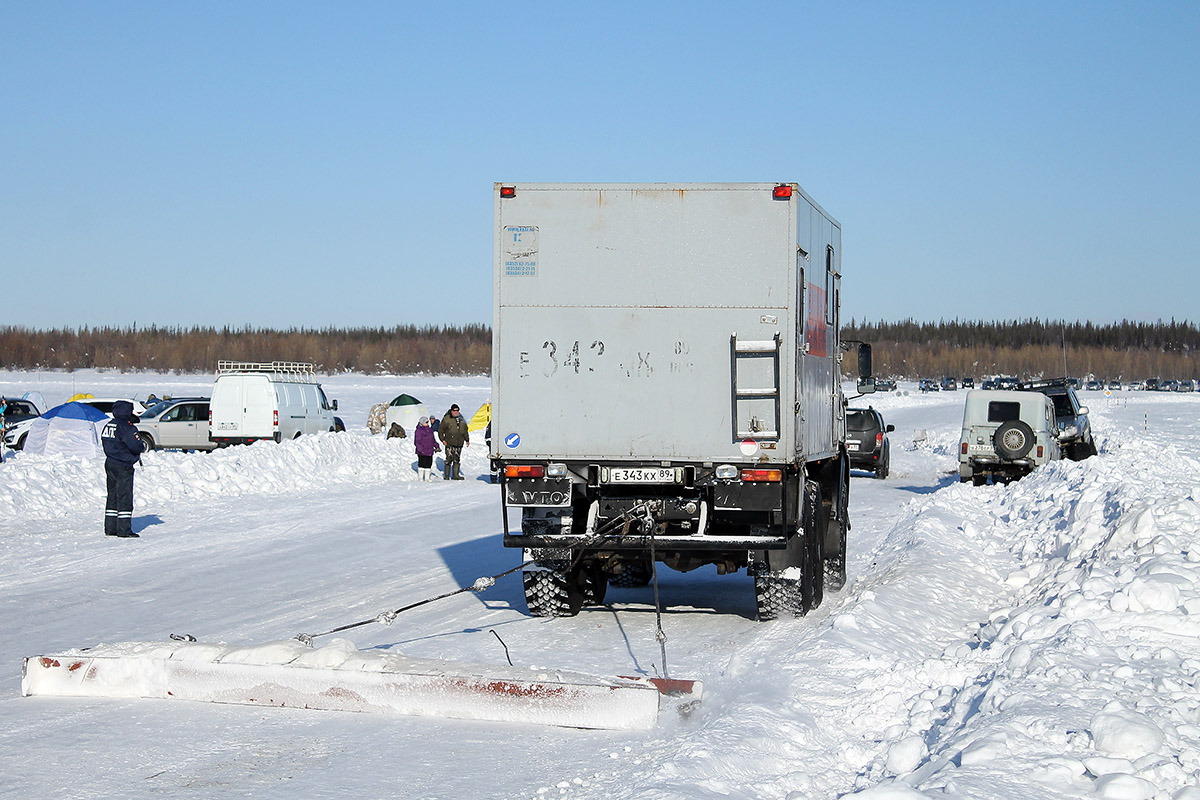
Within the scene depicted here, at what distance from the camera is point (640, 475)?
30.6ft

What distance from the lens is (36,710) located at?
262 inches

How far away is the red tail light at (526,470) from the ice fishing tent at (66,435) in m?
22.2

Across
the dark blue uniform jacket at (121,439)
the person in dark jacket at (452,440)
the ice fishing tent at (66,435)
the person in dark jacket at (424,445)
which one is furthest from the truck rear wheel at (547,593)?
the ice fishing tent at (66,435)

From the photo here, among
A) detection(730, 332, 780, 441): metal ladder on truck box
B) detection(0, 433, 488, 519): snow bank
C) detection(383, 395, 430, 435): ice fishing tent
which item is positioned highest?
detection(730, 332, 780, 441): metal ladder on truck box

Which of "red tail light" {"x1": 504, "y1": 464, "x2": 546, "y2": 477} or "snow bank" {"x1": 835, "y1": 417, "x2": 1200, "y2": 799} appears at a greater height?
"red tail light" {"x1": 504, "y1": 464, "x2": 546, "y2": 477}

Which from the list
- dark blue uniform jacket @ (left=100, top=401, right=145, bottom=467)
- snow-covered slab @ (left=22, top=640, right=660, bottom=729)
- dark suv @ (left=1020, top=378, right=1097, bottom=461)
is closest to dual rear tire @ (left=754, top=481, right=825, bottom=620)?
snow-covered slab @ (left=22, top=640, right=660, bottom=729)

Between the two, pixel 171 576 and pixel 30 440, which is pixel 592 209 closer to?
pixel 171 576

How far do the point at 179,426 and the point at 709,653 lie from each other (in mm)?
30272

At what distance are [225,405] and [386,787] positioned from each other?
2932 centimetres

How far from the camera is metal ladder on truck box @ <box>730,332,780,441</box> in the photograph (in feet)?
30.0

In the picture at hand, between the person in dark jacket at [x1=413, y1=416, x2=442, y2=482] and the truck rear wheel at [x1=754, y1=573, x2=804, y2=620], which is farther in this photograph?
the person in dark jacket at [x1=413, y1=416, x2=442, y2=482]

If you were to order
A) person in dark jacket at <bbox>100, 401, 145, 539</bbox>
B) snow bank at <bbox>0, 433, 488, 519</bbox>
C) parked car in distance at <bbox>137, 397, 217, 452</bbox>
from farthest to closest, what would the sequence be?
parked car in distance at <bbox>137, 397, 217, 452</bbox>
snow bank at <bbox>0, 433, 488, 519</bbox>
person in dark jacket at <bbox>100, 401, 145, 539</bbox>

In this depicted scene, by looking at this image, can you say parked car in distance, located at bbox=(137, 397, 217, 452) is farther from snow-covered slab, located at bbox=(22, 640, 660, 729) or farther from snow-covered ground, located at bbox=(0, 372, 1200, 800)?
snow-covered slab, located at bbox=(22, 640, 660, 729)

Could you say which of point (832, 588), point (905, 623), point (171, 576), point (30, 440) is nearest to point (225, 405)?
point (30, 440)
